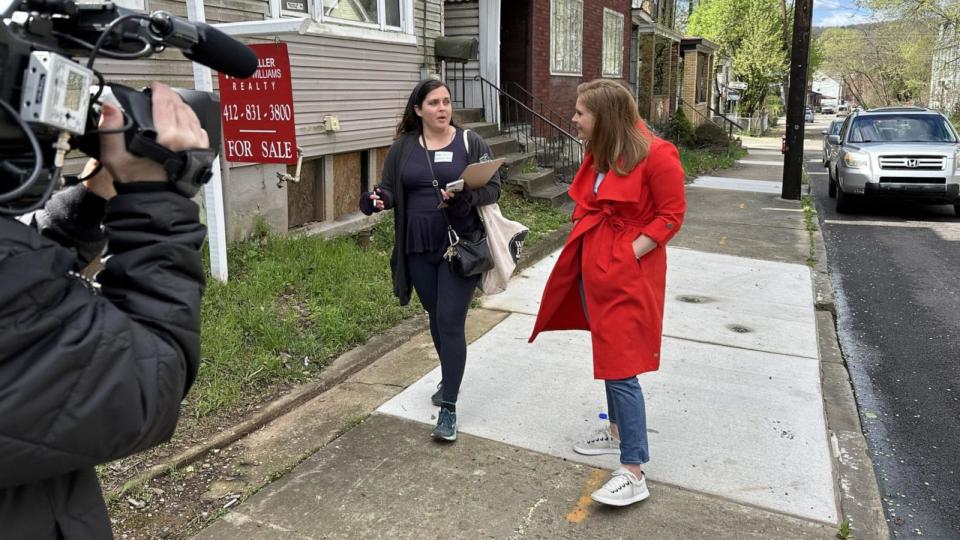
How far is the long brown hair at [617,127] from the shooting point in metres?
3.05

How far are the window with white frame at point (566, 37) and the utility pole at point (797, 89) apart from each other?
13.4 feet

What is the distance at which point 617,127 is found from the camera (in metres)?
3.06

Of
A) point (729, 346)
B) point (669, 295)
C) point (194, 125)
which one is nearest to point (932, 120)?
point (669, 295)

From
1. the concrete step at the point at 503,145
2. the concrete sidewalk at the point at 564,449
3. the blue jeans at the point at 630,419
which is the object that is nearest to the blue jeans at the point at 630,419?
the blue jeans at the point at 630,419

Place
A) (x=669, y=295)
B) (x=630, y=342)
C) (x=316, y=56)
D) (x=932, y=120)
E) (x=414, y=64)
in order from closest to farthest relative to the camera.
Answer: (x=630, y=342) < (x=669, y=295) < (x=316, y=56) < (x=414, y=64) < (x=932, y=120)

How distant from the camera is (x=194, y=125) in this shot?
3.94ft

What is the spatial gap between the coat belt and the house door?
10113 millimetres

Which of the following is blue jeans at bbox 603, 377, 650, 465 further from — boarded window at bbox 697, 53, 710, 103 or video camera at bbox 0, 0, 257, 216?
boarded window at bbox 697, 53, 710, 103

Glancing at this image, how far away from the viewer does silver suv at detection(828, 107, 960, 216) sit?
35.8ft

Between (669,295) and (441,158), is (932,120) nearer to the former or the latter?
(669,295)

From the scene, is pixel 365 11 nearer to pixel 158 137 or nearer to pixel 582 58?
pixel 158 137

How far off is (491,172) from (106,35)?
2.48 m

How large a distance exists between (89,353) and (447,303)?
8.66 ft

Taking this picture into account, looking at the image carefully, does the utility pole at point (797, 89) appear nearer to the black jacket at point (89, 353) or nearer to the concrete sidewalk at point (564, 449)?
the concrete sidewalk at point (564, 449)
